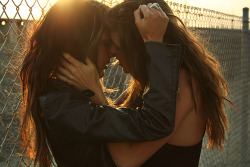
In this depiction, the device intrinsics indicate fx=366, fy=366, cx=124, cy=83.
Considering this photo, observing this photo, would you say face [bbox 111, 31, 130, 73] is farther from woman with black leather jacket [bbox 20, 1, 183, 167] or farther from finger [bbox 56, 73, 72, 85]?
finger [bbox 56, 73, 72, 85]

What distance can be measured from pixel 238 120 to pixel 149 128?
4.17 meters

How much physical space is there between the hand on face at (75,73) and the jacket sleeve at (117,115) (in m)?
0.09

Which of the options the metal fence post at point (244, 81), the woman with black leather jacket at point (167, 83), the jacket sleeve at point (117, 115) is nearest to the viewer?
the jacket sleeve at point (117, 115)

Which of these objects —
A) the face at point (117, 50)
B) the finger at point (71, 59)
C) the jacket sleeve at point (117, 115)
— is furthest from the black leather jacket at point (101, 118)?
the face at point (117, 50)

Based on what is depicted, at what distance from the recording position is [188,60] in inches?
73.8

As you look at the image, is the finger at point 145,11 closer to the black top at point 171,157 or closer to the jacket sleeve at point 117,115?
the jacket sleeve at point 117,115

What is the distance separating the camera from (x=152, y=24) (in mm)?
1744

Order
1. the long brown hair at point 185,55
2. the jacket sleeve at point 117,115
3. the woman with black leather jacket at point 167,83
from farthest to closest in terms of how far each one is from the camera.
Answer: the long brown hair at point 185,55
the woman with black leather jacket at point 167,83
the jacket sleeve at point 117,115

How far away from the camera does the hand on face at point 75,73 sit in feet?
5.64

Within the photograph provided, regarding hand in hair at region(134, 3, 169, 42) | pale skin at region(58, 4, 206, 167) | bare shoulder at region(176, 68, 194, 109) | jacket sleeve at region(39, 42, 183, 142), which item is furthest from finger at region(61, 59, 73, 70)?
bare shoulder at region(176, 68, 194, 109)

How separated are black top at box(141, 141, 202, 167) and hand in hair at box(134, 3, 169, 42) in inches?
21.1

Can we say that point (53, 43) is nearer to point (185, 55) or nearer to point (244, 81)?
point (185, 55)

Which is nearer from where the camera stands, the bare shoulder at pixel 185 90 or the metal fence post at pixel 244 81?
the bare shoulder at pixel 185 90

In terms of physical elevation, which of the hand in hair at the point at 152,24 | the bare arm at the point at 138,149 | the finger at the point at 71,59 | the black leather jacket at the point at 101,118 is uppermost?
the hand in hair at the point at 152,24
